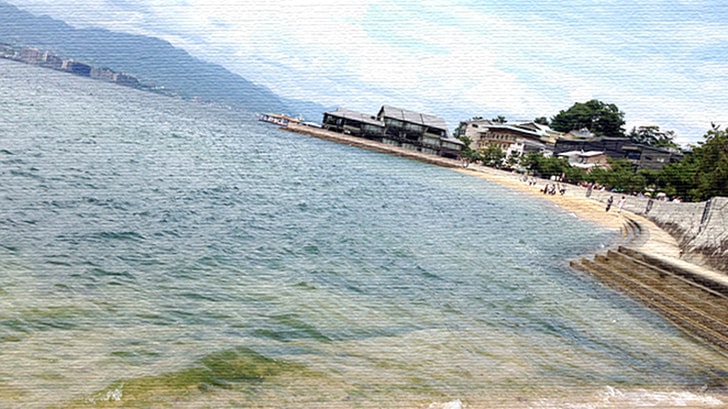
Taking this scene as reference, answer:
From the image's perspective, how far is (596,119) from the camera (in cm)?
1622

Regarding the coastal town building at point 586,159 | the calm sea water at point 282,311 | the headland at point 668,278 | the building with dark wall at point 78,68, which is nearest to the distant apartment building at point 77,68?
the building with dark wall at point 78,68

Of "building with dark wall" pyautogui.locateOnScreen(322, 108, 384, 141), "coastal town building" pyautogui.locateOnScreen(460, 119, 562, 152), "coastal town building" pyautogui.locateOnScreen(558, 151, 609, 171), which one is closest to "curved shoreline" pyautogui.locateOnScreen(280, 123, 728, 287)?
"building with dark wall" pyautogui.locateOnScreen(322, 108, 384, 141)

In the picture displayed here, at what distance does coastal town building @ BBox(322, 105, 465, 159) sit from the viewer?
16891mm

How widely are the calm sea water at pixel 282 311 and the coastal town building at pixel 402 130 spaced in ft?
38.2

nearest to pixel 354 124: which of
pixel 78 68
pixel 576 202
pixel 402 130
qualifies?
pixel 402 130

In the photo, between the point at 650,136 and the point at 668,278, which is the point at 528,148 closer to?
the point at 650,136

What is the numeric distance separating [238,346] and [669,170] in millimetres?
8069

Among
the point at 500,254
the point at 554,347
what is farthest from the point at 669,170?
the point at 554,347

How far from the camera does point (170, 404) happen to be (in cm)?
141

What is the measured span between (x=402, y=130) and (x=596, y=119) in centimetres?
638

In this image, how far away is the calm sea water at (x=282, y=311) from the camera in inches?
62.8

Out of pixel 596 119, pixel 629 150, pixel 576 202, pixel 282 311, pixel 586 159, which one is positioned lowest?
pixel 282 311

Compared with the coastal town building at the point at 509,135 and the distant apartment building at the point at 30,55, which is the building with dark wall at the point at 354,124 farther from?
the distant apartment building at the point at 30,55

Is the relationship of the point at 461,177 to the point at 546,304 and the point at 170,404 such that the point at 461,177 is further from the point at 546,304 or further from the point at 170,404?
the point at 170,404
